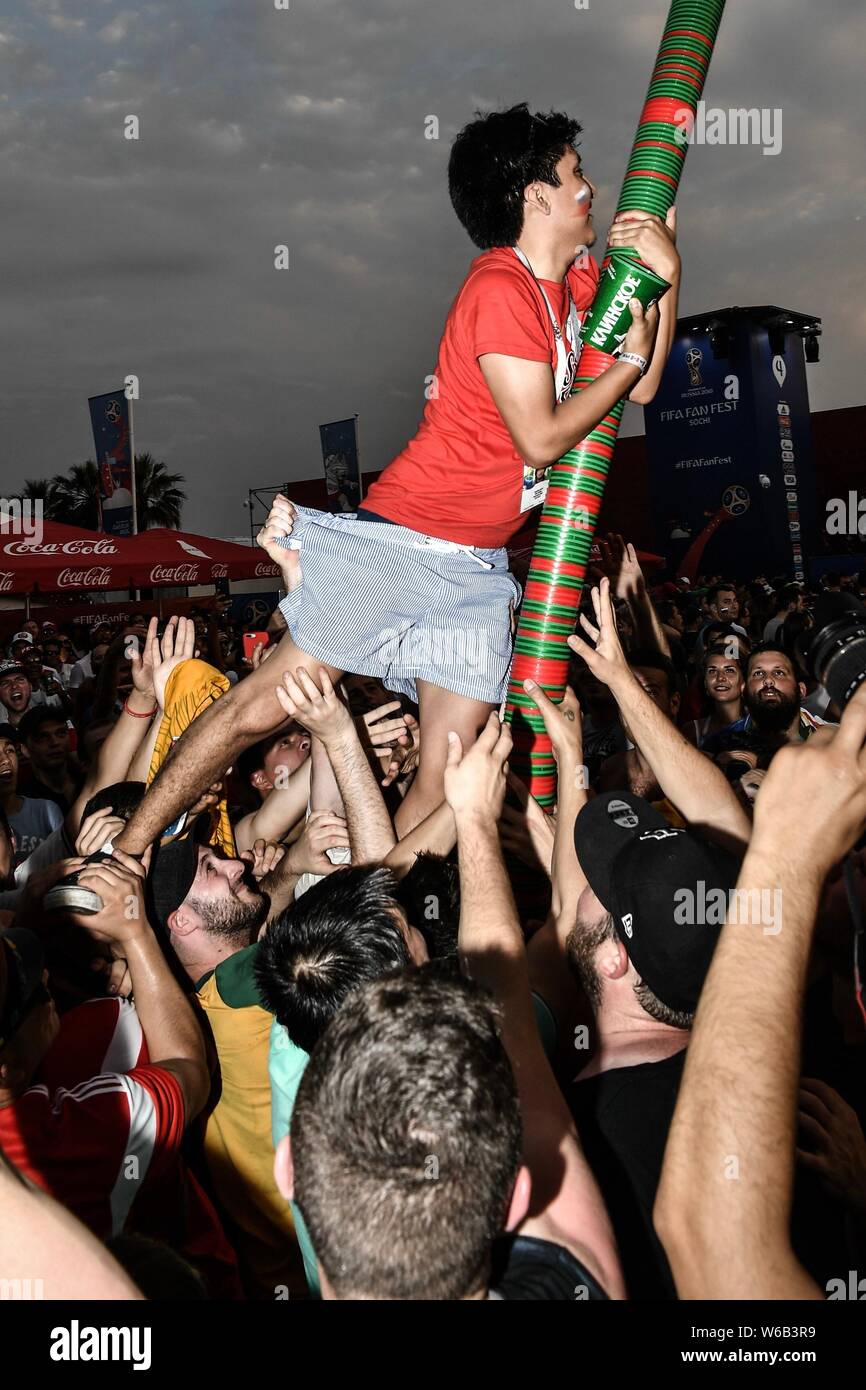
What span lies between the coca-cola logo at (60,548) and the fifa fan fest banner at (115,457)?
3914 millimetres

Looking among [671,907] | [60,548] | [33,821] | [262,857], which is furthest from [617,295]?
[60,548]

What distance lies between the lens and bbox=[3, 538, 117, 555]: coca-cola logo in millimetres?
13117

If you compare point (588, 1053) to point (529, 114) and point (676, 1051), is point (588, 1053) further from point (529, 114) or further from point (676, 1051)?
point (529, 114)

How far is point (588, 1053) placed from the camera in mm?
2434

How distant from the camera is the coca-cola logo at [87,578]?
532 inches

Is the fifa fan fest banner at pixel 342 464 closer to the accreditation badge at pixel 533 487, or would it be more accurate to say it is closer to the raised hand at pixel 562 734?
the accreditation badge at pixel 533 487

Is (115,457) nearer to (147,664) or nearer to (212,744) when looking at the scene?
(147,664)

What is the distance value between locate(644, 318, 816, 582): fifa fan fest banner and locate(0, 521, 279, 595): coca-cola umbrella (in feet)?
37.8

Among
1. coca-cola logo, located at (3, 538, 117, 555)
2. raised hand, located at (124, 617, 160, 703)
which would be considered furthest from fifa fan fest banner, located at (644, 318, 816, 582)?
raised hand, located at (124, 617, 160, 703)

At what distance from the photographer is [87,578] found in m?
14.0

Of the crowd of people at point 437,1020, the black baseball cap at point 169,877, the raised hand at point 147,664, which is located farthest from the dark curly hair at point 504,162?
the black baseball cap at point 169,877

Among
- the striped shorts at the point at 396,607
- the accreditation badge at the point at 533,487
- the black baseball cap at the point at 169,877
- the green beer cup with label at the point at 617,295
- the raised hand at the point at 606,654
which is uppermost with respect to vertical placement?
the green beer cup with label at the point at 617,295

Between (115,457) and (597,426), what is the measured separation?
1591 centimetres

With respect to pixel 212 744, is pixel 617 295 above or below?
above
